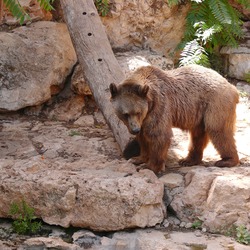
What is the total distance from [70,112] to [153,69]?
251 cm

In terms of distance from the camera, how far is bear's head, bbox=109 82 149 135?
651 cm

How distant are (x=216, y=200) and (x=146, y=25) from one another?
16.7 feet

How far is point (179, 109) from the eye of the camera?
707cm

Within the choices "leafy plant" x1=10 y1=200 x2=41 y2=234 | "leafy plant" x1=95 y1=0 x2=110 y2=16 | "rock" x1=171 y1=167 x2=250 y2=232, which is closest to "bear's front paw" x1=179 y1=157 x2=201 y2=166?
"rock" x1=171 y1=167 x2=250 y2=232

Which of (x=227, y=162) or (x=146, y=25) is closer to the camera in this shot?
(x=227, y=162)

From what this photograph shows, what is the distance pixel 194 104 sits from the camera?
7.10m

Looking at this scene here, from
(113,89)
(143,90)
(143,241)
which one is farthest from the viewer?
(113,89)

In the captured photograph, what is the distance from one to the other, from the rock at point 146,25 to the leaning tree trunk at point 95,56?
5.07ft

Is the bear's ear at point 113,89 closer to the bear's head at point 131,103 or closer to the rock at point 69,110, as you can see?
the bear's head at point 131,103

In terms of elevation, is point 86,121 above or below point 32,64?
below

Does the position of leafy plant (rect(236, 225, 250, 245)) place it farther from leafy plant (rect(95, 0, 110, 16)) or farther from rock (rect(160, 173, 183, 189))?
leafy plant (rect(95, 0, 110, 16))

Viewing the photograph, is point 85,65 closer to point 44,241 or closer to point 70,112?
point 70,112

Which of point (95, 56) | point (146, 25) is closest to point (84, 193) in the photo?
point (95, 56)

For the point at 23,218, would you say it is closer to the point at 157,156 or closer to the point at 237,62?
the point at 157,156
